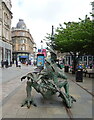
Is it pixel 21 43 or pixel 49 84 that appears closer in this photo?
pixel 49 84

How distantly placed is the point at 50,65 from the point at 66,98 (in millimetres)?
1309

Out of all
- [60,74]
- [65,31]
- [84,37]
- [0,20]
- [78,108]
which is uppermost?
[0,20]

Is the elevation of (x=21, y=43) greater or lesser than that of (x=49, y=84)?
greater

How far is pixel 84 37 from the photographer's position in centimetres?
1551

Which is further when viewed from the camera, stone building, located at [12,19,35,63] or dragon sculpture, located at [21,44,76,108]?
stone building, located at [12,19,35,63]

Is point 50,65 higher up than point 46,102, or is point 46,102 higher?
point 50,65

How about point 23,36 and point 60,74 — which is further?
point 23,36

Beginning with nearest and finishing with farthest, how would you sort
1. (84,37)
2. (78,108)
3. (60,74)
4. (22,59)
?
(78,108), (60,74), (84,37), (22,59)

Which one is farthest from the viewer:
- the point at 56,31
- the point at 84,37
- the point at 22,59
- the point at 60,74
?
the point at 22,59

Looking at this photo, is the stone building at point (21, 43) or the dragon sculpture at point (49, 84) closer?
the dragon sculpture at point (49, 84)

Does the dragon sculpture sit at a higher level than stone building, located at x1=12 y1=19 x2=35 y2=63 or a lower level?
lower

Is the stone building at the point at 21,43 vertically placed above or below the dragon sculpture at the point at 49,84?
above

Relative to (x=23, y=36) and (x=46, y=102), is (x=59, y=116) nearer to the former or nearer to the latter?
(x=46, y=102)

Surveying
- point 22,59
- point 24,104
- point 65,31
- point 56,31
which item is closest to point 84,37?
point 65,31
